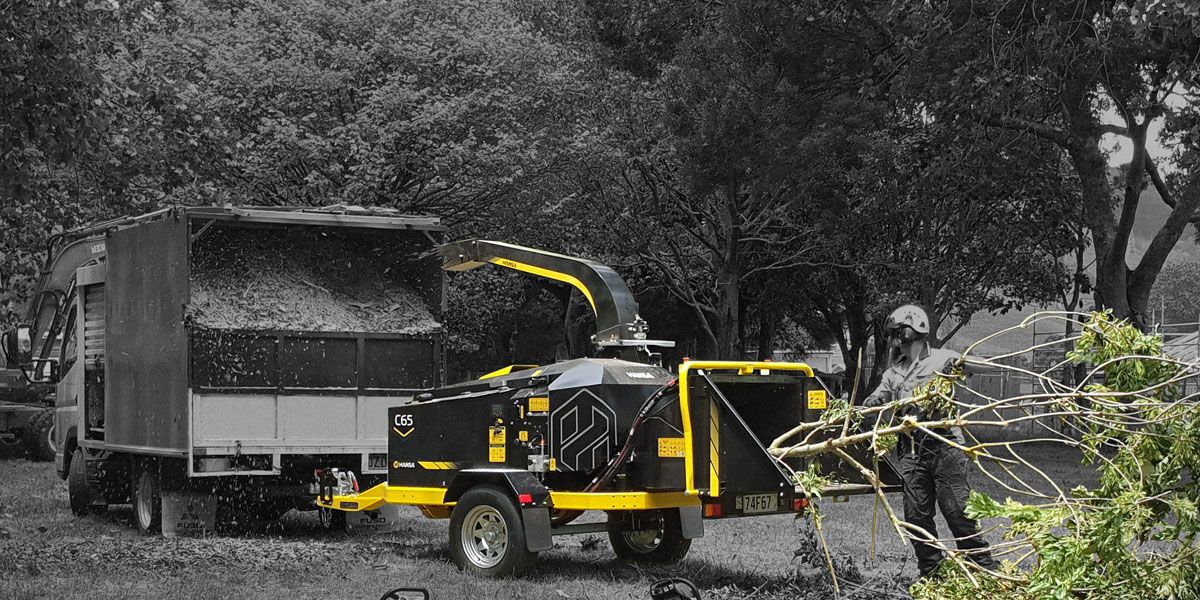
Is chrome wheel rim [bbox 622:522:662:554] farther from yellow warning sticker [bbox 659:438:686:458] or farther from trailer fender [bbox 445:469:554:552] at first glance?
yellow warning sticker [bbox 659:438:686:458]

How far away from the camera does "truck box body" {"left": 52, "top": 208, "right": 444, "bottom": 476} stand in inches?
509

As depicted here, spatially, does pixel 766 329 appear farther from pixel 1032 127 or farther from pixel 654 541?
pixel 654 541

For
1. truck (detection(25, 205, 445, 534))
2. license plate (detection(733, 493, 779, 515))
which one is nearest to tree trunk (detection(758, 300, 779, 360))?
truck (detection(25, 205, 445, 534))

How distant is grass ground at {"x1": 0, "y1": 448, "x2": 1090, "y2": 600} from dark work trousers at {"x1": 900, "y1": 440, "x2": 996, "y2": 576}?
426 millimetres

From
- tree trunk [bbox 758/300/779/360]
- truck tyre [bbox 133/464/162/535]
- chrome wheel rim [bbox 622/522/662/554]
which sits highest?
tree trunk [bbox 758/300/779/360]

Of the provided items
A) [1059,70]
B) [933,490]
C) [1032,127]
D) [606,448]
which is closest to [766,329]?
[1032,127]

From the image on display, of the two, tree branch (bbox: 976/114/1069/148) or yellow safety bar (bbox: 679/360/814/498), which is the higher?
tree branch (bbox: 976/114/1069/148)

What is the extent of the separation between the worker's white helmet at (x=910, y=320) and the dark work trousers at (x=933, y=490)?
77cm

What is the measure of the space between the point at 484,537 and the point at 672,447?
1.80 metres

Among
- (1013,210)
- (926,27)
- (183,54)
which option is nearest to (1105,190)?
(926,27)

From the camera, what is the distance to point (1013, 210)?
3144 cm

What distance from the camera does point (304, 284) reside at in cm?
1381

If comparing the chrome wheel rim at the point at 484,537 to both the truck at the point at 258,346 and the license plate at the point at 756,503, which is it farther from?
the truck at the point at 258,346

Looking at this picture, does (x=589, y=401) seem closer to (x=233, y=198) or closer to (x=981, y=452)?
(x=981, y=452)
